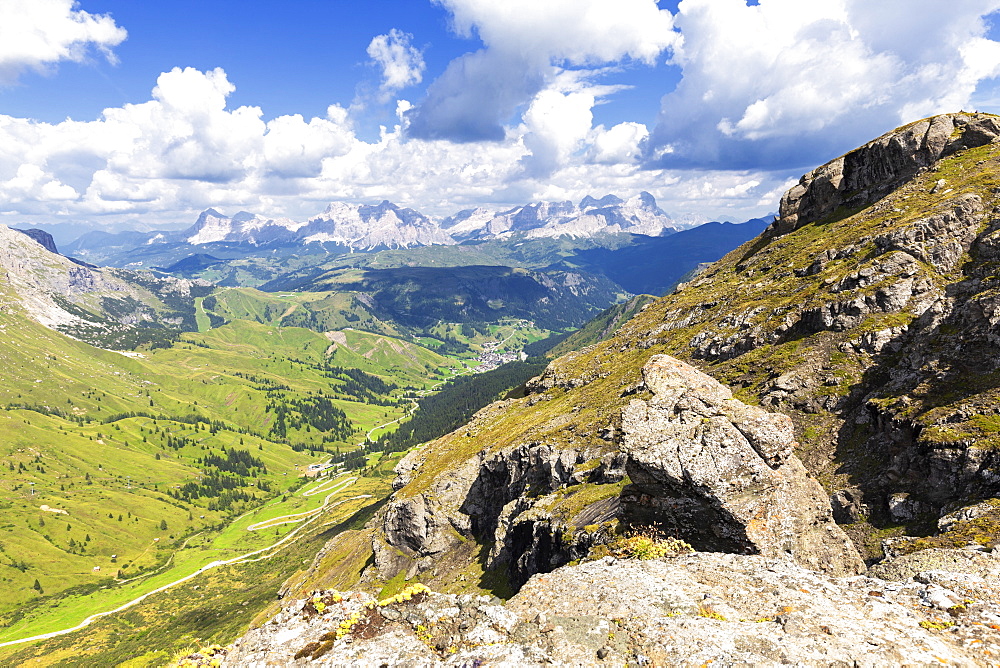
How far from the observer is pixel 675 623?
51.6 feet

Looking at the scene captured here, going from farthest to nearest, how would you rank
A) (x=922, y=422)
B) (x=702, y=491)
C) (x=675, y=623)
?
1. (x=922, y=422)
2. (x=702, y=491)
3. (x=675, y=623)

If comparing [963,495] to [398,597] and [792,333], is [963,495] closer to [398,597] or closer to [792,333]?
[398,597]

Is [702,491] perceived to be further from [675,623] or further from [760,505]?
[675,623]

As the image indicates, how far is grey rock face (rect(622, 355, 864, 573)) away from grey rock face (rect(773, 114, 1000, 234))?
106928 mm

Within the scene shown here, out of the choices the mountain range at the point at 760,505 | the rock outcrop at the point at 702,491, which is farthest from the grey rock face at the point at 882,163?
the rock outcrop at the point at 702,491

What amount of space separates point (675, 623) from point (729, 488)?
386 inches

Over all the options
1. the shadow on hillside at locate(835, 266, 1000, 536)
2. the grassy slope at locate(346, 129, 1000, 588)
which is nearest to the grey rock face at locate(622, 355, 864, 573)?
the shadow on hillside at locate(835, 266, 1000, 536)

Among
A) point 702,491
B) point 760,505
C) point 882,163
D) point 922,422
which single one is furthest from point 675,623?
point 882,163

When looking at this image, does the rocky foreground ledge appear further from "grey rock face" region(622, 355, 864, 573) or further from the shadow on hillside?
the shadow on hillside

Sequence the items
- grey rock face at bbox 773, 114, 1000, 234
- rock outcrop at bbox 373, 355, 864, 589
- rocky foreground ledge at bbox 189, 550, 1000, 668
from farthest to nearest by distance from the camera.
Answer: grey rock face at bbox 773, 114, 1000, 234 < rock outcrop at bbox 373, 355, 864, 589 < rocky foreground ledge at bbox 189, 550, 1000, 668

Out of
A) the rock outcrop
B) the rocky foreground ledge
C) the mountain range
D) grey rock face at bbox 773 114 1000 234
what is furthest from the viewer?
grey rock face at bbox 773 114 1000 234

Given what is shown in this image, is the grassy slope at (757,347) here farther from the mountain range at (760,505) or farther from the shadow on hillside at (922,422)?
the shadow on hillside at (922,422)

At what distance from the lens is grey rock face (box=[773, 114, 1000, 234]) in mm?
92625

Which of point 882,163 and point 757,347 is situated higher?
point 882,163
